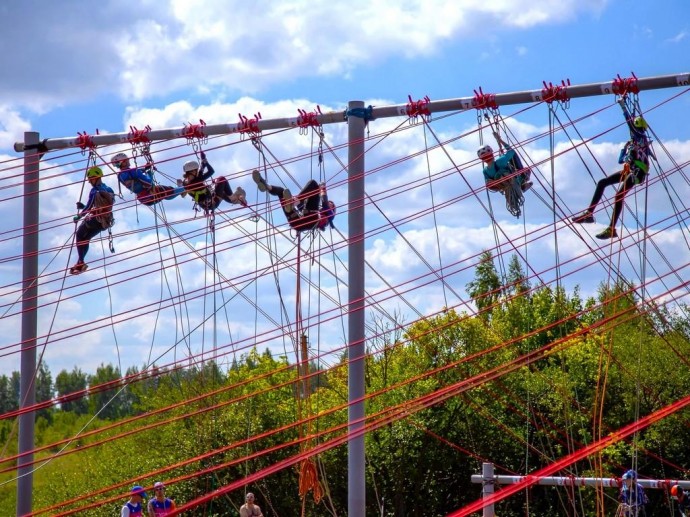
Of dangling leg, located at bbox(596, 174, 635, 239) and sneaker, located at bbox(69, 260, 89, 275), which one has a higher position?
sneaker, located at bbox(69, 260, 89, 275)

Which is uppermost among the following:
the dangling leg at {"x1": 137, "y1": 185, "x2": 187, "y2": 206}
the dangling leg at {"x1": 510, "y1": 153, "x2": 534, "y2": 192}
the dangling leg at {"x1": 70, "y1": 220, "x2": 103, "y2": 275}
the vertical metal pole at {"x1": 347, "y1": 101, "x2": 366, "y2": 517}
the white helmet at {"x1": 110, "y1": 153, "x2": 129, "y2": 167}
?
the white helmet at {"x1": 110, "y1": 153, "x2": 129, "y2": 167}

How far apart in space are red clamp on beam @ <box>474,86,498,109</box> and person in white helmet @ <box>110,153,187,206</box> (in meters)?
3.79

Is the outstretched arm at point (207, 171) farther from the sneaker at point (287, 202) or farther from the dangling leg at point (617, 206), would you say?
the dangling leg at point (617, 206)

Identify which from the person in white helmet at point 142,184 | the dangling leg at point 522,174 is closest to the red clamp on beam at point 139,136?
the person in white helmet at point 142,184

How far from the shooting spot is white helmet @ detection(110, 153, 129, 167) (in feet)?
45.5

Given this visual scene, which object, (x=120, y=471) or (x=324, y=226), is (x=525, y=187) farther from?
(x=120, y=471)

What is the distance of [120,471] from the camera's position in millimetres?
35094

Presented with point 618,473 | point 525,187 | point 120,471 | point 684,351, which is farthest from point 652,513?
point 525,187

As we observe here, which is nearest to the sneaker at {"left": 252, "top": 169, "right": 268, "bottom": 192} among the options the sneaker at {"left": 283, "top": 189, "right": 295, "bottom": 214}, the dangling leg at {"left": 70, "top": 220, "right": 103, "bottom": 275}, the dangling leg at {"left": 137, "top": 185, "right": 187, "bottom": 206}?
the sneaker at {"left": 283, "top": 189, "right": 295, "bottom": 214}

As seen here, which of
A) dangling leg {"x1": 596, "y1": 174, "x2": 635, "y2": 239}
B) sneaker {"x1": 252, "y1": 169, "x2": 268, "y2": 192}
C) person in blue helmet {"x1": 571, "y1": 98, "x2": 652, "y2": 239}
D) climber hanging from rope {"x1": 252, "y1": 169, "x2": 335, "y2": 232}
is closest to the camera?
person in blue helmet {"x1": 571, "y1": 98, "x2": 652, "y2": 239}

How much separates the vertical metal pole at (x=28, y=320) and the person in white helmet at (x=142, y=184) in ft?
3.36

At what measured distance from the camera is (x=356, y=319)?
37.7ft

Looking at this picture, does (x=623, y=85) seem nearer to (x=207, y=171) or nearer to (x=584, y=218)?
(x=584, y=218)

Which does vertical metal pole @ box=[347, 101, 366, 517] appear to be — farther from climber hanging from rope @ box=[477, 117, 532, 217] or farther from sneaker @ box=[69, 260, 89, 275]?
sneaker @ box=[69, 260, 89, 275]
